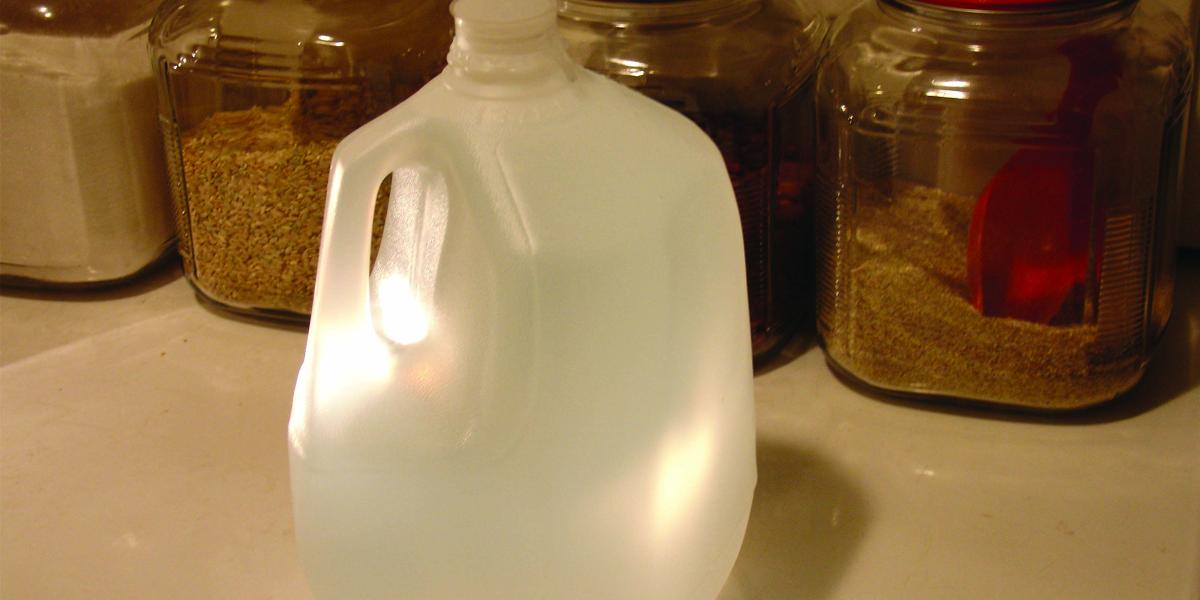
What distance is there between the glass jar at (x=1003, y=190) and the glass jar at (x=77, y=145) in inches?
16.8

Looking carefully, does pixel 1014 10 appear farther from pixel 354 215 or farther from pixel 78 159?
pixel 78 159

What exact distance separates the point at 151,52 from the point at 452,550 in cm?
46

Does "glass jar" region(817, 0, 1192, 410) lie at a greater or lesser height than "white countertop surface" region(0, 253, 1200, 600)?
greater

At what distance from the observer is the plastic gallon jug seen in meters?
0.43

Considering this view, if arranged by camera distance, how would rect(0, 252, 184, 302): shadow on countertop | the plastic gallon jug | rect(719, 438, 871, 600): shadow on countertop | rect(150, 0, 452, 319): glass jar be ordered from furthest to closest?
1. rect(0, 252, 184, 302): shadow on countertop
2. rect(150, 0, 452, 319): glass jar
3. rect(719, 438, 871, 600): shadow on countertop
4. the plastic gallon jug

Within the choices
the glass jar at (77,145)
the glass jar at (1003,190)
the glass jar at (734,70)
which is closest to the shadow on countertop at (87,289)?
the glass jar at (77,145)

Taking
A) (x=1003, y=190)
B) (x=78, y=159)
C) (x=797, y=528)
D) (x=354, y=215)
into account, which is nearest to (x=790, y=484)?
(x=797, y=528)

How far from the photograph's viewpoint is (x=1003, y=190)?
0.63 metres

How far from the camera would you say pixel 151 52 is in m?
0.78

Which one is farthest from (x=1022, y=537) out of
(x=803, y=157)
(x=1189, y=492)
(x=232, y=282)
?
(x=232, y=282)

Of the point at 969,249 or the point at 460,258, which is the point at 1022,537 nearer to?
the point at 969,249

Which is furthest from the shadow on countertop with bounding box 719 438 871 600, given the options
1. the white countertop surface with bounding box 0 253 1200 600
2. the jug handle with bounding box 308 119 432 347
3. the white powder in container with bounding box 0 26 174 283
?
the white powder in container with bounding box 0 26 174 283

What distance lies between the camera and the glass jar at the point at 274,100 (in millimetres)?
740

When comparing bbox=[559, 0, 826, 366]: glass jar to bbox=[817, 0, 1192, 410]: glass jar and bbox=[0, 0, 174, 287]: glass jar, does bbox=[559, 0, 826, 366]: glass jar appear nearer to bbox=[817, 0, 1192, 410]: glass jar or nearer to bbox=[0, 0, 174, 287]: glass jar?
bbox=[817, 0, 1192, 410]: glass jar
